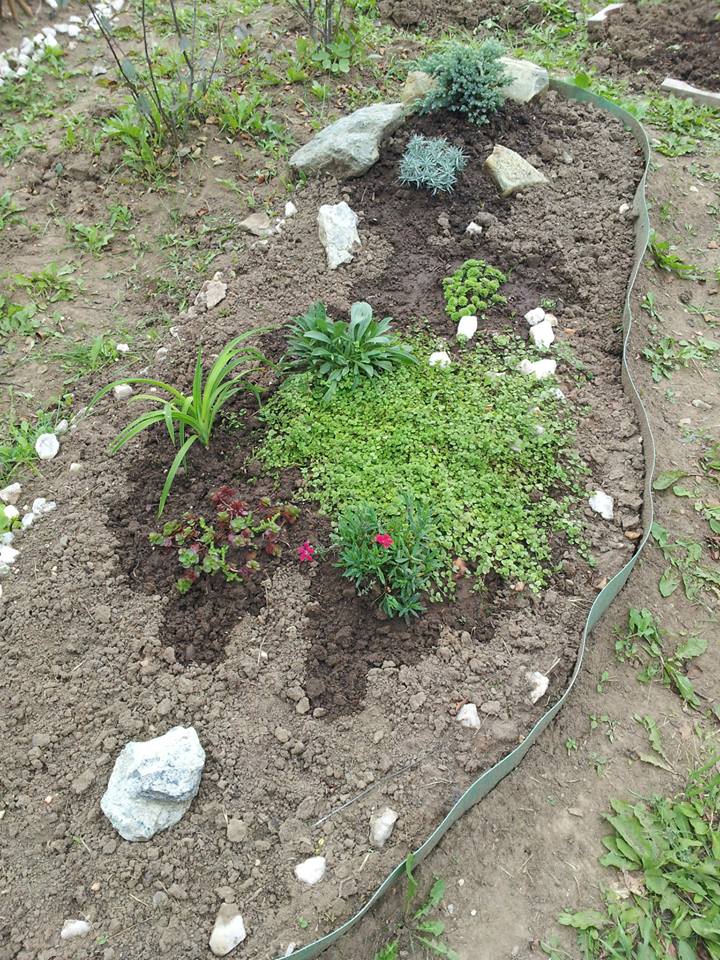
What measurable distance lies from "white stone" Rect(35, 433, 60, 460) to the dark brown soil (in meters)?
5.10

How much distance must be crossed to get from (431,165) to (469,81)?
0.74 metres

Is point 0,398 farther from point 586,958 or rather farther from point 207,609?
point 586,958

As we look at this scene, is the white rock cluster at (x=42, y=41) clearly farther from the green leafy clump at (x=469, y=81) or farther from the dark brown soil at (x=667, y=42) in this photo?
the dark brown soil at (x=667, y=42)

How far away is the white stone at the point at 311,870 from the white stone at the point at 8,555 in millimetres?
1850

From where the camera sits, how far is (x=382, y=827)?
95.4 inches

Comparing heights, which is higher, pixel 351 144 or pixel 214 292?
pixel 351 144

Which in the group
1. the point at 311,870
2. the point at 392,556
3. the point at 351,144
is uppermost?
the point at 351,144

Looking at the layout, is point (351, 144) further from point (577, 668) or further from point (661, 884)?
point (661, 884)

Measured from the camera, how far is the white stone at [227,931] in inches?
88.4

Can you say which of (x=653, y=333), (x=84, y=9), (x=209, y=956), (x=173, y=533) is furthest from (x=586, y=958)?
(x=84, y=9)

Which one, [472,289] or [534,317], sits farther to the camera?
[472,289]

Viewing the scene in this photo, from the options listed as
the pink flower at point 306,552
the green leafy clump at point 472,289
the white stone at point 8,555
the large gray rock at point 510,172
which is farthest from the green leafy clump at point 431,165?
the white stone at point 8,555

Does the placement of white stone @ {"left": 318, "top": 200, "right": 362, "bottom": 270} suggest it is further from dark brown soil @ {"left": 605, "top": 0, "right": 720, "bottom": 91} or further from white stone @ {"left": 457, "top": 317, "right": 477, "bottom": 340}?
dark brown soil @ {"left": 605, "top": 0, "right": 720, "bottom": 91}

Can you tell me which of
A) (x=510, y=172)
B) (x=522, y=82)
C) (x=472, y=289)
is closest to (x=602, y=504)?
(x=472, y=289)
